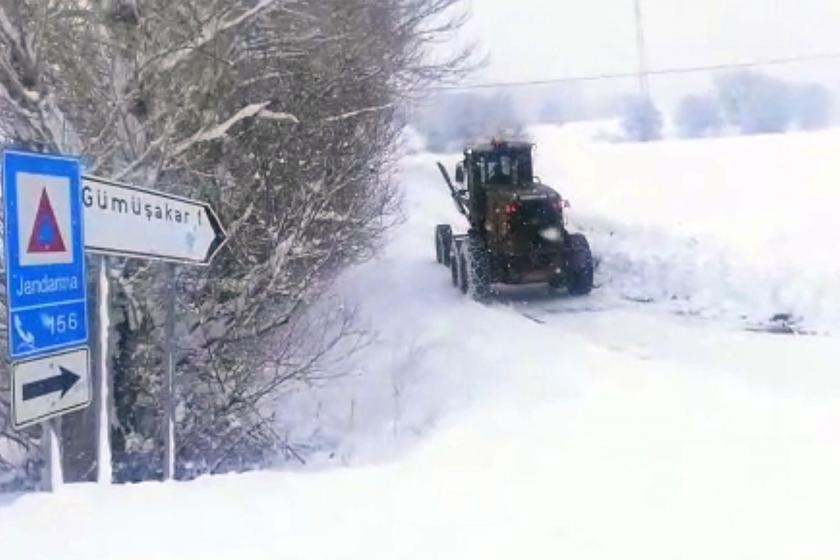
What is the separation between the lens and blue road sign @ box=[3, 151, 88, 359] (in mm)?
4656

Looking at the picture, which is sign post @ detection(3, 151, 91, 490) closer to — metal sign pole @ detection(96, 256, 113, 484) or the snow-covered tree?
metal sign pole @ detection(96, 256, 113, 484)

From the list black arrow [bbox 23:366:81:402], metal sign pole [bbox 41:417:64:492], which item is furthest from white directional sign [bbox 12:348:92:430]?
metal sign pole [bbox 41:417:64:492]

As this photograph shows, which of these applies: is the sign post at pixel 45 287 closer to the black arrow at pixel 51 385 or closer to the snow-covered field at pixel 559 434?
the black arrow at pixel 51 385

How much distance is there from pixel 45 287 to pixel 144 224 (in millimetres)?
1345

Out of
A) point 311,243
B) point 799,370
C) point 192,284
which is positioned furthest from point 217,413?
point 799,370

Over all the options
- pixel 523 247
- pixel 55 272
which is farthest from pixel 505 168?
pixel 55 272

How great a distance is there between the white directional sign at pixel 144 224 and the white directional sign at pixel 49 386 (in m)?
0.72

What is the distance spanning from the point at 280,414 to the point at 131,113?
4200mm

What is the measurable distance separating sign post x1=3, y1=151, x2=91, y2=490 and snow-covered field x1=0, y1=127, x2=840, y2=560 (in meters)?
0.61

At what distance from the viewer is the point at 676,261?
20562 mm

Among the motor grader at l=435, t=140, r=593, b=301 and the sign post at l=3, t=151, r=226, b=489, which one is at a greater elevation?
the motor grader at l=435, t=140, r=593, b=301

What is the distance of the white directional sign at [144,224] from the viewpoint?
18.6ft

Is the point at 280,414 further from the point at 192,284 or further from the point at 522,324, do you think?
the point at 522,324

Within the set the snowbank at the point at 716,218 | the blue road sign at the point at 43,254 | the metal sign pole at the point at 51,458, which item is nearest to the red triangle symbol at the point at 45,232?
the blue road sign at the point at 43,254
